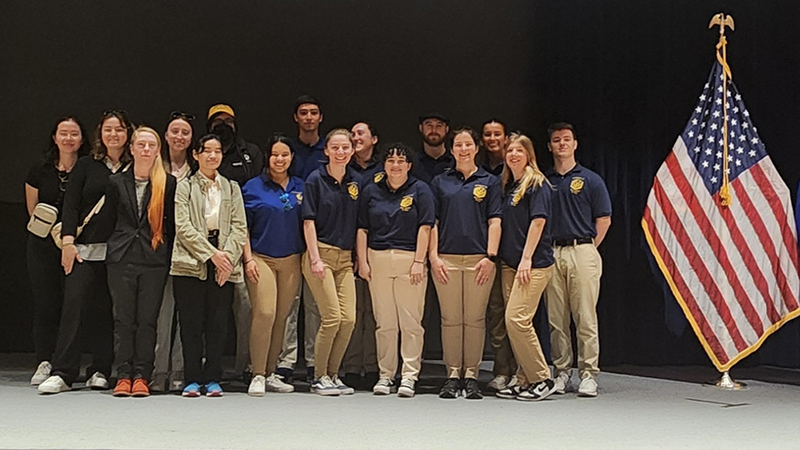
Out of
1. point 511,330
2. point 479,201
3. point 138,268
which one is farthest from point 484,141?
point 138,268

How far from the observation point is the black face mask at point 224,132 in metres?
4.98

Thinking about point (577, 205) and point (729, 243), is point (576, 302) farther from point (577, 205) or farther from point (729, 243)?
point (729, 243)

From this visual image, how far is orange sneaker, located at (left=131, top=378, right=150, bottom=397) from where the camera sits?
4418 mm

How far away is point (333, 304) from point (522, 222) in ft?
3.67

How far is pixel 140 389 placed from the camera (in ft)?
14.5

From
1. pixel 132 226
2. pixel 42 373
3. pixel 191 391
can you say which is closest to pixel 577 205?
pixel 191 391

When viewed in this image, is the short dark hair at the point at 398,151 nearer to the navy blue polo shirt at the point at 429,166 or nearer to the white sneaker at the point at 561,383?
the navy blue polo shirt at the point at 429,166

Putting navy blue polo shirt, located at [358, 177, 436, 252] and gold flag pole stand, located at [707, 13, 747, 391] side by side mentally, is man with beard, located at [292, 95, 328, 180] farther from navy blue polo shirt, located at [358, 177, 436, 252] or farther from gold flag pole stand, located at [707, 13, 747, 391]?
gold flag pole stand, located at [707, 13, 747, 391]

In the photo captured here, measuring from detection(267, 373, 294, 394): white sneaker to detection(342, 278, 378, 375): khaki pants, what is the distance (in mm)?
441

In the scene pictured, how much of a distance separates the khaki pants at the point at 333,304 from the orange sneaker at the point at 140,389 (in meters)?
0.90

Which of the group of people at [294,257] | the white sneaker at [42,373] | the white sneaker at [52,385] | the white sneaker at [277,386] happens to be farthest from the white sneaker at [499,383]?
the white sneaker at [42,373]

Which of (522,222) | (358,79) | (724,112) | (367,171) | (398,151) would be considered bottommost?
(522,222)

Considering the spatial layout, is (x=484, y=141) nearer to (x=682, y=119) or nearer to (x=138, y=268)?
(x=682, y=119)

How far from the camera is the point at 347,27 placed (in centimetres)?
618
